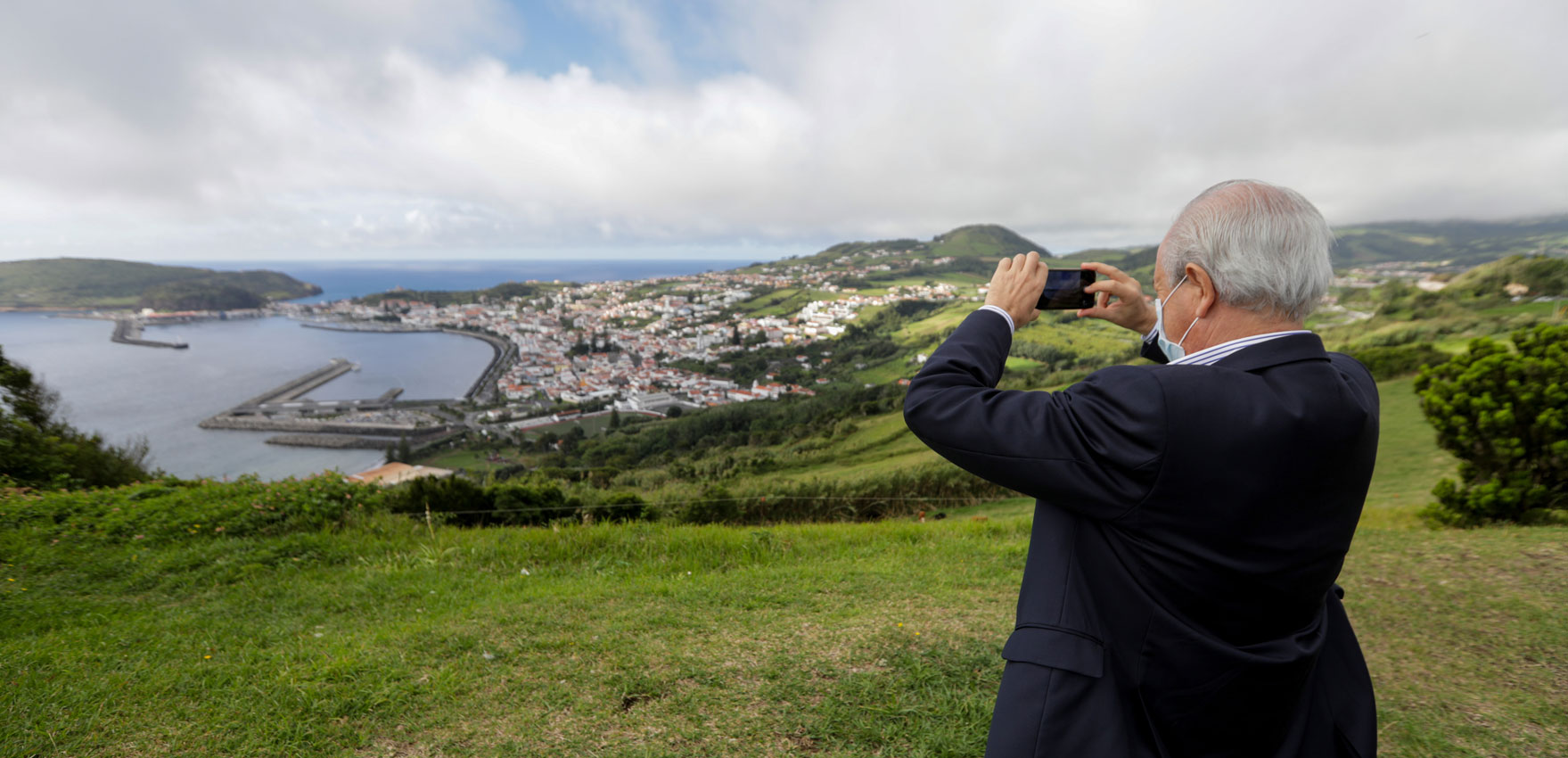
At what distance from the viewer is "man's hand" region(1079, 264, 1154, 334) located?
4.99ft

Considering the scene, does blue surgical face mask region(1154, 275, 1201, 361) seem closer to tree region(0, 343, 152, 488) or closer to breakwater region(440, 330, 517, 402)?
tree region(0, 343, 152, 488)

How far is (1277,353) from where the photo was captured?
1038 millimetres

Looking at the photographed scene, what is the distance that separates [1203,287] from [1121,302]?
432mm

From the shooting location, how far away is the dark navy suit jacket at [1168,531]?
3.21ft

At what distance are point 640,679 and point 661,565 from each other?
2012 millimetres

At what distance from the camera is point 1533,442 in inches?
231

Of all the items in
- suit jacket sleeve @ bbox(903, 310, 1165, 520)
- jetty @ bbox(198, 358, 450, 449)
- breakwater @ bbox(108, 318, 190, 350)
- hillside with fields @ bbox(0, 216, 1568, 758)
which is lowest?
jetty @ bbox(198, 358, 450, 449)

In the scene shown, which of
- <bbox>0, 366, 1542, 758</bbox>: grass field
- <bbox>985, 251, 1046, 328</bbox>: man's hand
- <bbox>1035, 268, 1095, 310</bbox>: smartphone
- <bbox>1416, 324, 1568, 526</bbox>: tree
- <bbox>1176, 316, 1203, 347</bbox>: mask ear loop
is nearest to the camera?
<bbox>1176, 316, 1203, 347</bbox>: mask ear loop

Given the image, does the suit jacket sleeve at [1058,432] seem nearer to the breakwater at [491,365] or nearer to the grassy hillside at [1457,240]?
the grassy hillside at [1457,240]

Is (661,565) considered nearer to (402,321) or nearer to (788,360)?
(788,360)

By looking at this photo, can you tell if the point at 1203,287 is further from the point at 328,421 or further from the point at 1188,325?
the point at 328,421

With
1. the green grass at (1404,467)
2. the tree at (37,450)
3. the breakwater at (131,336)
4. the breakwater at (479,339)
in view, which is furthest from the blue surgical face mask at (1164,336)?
the breakwater at (131,336)

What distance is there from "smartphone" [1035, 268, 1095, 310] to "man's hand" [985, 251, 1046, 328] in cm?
5

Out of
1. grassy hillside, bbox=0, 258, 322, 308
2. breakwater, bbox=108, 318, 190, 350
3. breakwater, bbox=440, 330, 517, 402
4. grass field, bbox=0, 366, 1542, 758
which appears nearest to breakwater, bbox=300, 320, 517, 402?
breakwater, bbox=440, 330, 517, 402
